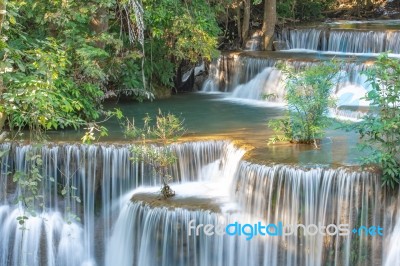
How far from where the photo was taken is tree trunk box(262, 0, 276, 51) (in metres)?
19.0

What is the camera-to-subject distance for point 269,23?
62.7ft

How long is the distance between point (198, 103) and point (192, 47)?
154 cm

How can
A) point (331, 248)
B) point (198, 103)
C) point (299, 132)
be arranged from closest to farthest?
point (331, 248), point (299, 132), point (198, 103)

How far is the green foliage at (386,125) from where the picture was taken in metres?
8.27

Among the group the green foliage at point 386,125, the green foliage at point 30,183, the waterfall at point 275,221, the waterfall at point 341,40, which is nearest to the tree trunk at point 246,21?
the waterfall at point 341,40

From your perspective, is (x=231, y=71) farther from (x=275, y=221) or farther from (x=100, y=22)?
(x=275, y=221)

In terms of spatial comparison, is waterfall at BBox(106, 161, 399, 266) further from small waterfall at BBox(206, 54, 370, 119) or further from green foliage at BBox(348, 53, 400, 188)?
small waterfall at BBox(206, 54, 370, 119)

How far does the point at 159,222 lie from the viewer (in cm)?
941

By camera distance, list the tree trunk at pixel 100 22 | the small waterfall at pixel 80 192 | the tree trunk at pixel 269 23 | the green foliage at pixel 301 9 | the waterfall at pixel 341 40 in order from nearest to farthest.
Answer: the small waterfall at pixel 80 192
the tree trunk at pixel 100 22
the waterfall at pixel 341 40
the tree trunk at pixel 269 23
the green foliage at pixel 301 9

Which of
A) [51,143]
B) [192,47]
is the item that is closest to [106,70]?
[192,47]

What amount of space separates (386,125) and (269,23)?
36.9 ft

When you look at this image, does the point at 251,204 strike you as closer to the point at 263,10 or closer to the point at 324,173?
the point at 324,173
